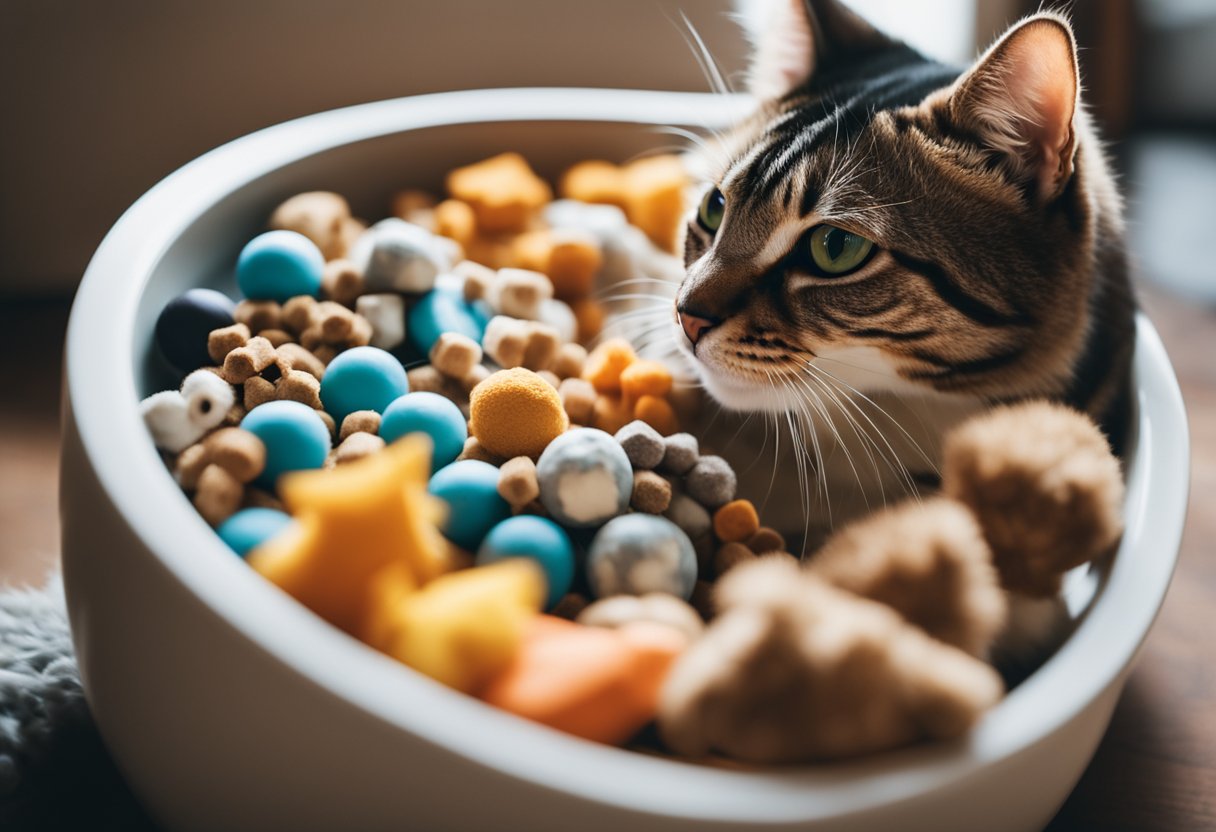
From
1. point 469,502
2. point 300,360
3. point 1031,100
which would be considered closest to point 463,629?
point 469,502

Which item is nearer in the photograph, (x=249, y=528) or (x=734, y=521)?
(x=249, y=528)

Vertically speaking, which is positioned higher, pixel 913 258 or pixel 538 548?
pixel 913 258

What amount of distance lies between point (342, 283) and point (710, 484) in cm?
43

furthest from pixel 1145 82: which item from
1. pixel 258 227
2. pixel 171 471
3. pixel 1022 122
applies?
pixel 171 471

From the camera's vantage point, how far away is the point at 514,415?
0.80 m

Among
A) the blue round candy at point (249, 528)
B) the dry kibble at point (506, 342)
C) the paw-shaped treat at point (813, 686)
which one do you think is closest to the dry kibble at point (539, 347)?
the dry kibble at point (506, 342)

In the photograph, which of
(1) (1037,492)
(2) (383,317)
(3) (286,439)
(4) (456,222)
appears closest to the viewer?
(1) (1037,492)

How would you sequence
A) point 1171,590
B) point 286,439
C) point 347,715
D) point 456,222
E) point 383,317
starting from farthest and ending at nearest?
1. point 456,222
2. point 1171,590
3. point 383,317
4. point 286,439
5. point 347,715

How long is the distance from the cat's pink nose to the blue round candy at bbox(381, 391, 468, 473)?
0.22m

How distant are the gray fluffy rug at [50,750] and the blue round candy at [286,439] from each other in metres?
0.27

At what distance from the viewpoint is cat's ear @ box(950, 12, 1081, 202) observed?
2.41 ft

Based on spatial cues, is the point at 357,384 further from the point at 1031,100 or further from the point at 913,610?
the point at 1031,100

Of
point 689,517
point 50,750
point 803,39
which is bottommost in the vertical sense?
point 50,750

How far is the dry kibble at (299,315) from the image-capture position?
923 mm
